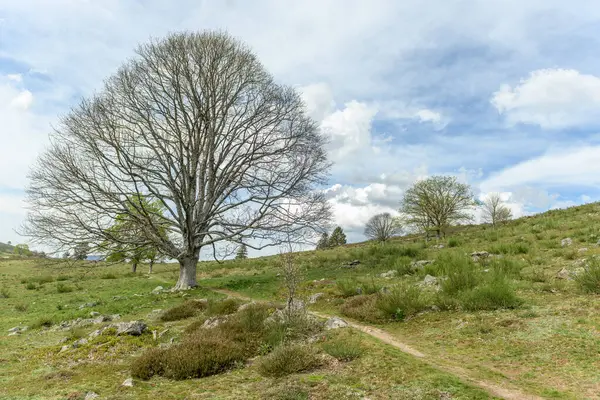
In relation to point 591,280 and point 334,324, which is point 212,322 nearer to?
point 334,324

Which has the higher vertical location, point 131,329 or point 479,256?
point 479,256

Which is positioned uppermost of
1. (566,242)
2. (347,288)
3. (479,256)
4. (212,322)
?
(566,242)

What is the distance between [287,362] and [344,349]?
108 cm

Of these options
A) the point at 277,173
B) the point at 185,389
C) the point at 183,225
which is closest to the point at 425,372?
the point at 185,389

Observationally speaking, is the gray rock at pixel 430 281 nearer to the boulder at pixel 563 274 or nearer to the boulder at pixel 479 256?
the boulder at pixel 563 274

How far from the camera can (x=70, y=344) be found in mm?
8859

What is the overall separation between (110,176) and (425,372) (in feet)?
56.1

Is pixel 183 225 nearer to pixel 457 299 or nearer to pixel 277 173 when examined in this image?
pixel 277 173

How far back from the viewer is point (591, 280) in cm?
875

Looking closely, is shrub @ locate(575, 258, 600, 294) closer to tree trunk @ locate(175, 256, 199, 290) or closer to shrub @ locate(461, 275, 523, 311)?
shrub @ locate(461, 275, 523, 311)

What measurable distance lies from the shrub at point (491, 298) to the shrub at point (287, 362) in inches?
184

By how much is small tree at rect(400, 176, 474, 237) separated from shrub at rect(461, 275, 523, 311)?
40.1 meters

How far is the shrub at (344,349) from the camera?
6.35 m

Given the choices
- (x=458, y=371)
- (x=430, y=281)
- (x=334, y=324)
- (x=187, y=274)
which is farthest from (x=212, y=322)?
(x=187, y=274)
